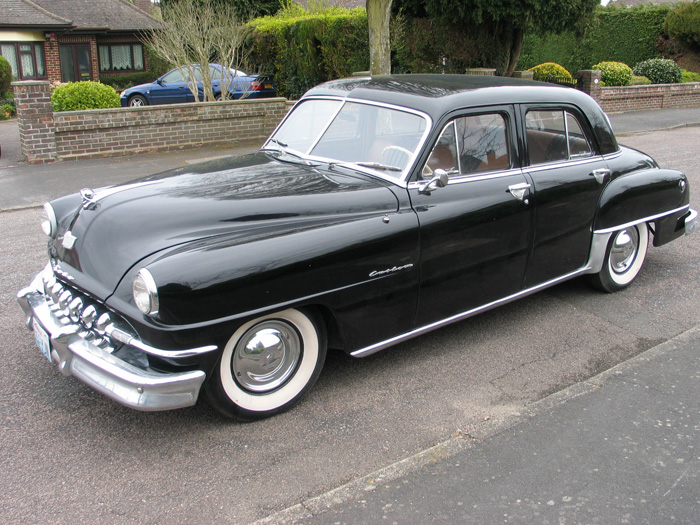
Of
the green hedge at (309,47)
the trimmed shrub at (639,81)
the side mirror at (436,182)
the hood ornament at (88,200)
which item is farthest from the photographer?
the trimmed shrub at (639,81)

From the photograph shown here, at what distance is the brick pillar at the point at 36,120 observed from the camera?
11.0 m

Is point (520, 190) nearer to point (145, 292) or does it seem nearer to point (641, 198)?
point (641, 198)

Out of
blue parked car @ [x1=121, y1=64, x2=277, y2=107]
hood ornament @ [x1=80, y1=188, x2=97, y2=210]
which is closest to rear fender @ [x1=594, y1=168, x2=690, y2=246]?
hood ornament @ [x1=80, y1=188, x2=97, y2=210]

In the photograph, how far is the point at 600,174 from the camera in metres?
4.96

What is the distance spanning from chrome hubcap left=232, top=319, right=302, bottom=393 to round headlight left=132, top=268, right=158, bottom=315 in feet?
1.68


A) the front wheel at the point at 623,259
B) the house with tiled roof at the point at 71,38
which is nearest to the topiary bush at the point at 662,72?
the house with tiled roof at the point at 71,38

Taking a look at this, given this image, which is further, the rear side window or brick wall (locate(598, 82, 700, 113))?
brick wall (locate(598, 82, 700, 113))

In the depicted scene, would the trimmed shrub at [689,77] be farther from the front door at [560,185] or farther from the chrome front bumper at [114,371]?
the chrome front bumper at [114,371]

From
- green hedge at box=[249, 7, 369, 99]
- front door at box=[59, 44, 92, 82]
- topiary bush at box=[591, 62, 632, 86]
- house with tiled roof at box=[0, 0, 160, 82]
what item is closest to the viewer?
green hedge at box=[249, 7, 369, 99]

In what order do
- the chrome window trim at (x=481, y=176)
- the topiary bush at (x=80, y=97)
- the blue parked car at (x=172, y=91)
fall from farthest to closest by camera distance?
the blue parked car at (x=172, y=91)
the topiary bush at (x=80, y=97)
the chrome window trim at (x=481, y=176)

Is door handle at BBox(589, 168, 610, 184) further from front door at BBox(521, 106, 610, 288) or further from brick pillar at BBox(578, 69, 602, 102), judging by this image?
brick pillar at BBox(578, 69, 602, 102)

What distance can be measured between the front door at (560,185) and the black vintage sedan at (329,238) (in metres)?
0.01

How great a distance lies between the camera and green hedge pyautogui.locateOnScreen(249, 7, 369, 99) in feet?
65.4

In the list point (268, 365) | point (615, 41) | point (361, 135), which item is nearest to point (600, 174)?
point (361, 135)
